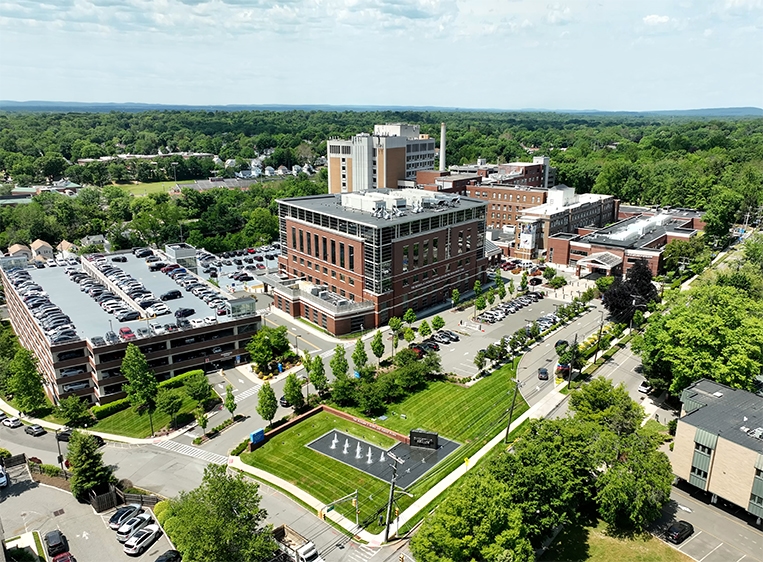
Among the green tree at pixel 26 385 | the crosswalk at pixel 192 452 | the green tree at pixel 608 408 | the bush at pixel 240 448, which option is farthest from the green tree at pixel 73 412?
the green tree at pixel 608 408

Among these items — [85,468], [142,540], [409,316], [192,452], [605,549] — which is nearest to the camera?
[605,549]

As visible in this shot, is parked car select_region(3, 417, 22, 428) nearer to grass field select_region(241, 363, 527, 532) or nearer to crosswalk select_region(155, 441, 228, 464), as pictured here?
crosswalk select_region(155, 441, 228, 464)

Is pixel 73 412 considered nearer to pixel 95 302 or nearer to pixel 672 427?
pixel 95 302

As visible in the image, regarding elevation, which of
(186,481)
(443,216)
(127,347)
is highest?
(443,216)

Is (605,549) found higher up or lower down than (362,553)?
higher up

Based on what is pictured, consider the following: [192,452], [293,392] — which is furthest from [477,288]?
[192,452]

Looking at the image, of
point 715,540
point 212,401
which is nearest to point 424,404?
point 212,401

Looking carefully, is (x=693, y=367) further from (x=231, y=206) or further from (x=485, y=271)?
(x=231, y=206)
